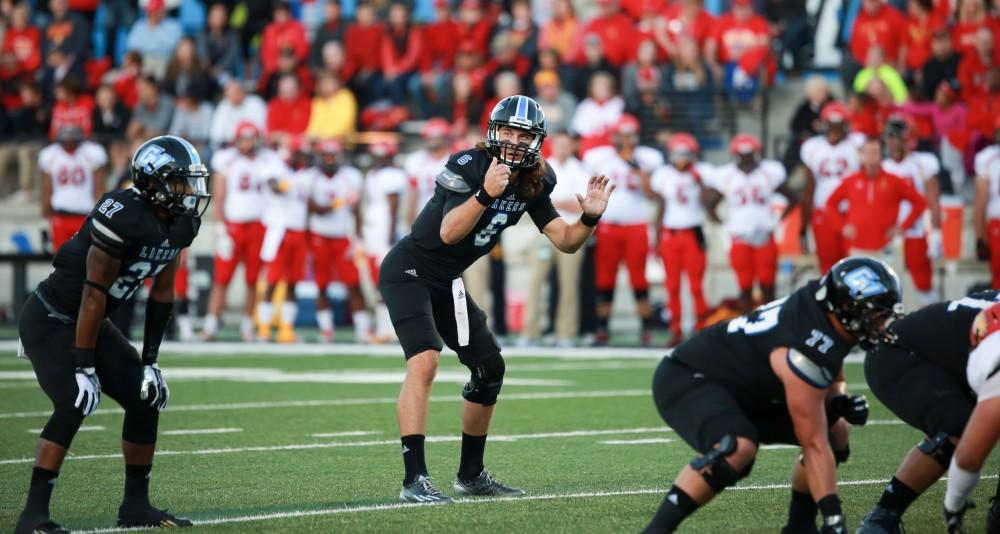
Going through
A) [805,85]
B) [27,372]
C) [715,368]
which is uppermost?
[805,85]

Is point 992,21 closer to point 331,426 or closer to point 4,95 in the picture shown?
point 331,426

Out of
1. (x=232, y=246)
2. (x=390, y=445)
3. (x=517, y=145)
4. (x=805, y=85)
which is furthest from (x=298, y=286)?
(x=517, y=145)

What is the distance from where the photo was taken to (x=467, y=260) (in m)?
6.72

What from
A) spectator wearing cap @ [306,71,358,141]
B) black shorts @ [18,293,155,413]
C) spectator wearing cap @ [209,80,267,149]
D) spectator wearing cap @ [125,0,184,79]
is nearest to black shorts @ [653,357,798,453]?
black shorts @ [18,293,155,413]

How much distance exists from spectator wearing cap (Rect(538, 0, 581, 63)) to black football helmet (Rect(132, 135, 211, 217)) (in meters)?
12.1

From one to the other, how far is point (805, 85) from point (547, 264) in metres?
3.70

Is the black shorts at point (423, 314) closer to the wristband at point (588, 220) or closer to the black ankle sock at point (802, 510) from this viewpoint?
the wristband at point (588, 220)

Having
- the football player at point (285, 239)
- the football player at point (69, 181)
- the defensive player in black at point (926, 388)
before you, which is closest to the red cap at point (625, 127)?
the football player at point (285, 239)

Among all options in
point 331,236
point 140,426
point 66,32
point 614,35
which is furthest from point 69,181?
point 140,426

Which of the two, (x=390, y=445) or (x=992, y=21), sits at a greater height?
(x=992, y=21)

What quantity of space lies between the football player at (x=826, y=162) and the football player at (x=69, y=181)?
6.89 metres

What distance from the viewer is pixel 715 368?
532 cm

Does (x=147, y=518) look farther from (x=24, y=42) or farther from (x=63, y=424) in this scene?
(x=24, y=42)

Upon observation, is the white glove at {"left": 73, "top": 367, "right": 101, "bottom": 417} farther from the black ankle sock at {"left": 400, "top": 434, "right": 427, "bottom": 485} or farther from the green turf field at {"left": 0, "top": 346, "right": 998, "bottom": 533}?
the black ankle sock at {"left": 400, "top": 434, "right": 427, "bottom": 485}
